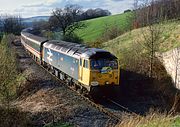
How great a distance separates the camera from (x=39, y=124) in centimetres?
1593

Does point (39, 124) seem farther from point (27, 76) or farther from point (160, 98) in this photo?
point (27, 76)

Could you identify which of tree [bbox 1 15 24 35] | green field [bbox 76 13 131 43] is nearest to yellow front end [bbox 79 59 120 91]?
green field [bbox 76 13 131 43]

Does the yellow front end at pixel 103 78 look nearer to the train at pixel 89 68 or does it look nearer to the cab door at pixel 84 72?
the train at pixel 89 68

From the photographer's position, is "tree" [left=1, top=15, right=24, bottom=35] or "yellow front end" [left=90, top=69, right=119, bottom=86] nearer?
"yellow front end" [left=90, top=69, right=119, bottom=86]

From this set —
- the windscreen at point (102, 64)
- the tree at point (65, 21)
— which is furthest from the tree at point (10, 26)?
the windscreen at point (102, 64)

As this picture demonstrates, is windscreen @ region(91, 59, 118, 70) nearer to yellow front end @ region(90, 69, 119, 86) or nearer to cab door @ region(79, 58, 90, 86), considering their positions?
yellow front end @ region(90, 69, 119, 86)

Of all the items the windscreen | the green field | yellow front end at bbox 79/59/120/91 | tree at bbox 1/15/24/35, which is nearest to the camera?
yellow front end at bbox 79/59/120/91

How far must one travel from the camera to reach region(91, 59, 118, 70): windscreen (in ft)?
64.4

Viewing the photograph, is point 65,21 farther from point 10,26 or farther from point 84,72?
point 84,72

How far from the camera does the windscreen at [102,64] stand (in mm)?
19641

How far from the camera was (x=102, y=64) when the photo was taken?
19.8m

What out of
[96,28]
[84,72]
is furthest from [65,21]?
[84,72]

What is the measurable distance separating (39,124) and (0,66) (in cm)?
593

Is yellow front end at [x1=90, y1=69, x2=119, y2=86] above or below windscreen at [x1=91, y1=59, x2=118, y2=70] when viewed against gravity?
below
